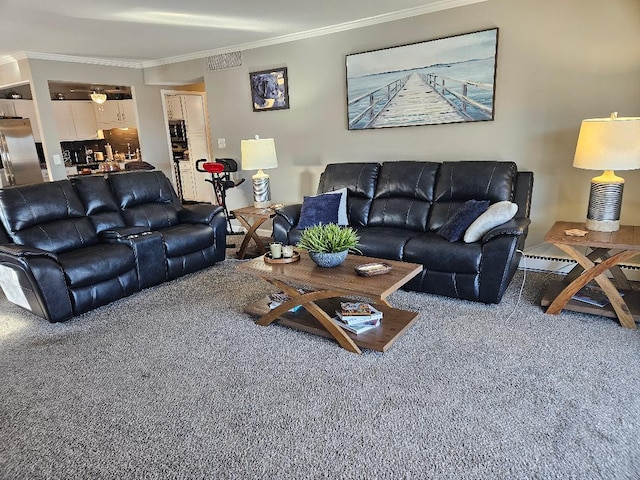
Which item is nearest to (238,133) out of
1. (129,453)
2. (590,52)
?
(590,52)

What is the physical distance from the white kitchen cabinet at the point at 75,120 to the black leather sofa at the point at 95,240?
14.7 ft

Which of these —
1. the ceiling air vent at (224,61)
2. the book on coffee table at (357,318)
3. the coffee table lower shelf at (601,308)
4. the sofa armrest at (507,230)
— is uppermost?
the ceiling air vent at (224,61)

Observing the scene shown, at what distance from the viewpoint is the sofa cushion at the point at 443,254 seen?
3027 mm

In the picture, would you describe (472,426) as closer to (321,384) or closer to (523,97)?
(321,384)

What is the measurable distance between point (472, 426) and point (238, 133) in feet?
15.4

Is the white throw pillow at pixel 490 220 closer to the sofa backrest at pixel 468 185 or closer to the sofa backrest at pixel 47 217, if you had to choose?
the sofa backrest at pixel 468 185

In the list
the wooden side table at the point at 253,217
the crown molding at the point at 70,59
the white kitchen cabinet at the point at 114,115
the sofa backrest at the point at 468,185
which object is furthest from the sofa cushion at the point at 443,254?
the white kitchen cabinet at the point at 114,115

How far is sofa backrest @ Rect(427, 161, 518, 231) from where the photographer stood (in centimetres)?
348

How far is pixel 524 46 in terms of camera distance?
354cm

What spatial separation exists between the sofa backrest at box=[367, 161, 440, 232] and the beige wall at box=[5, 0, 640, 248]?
1.27 feet

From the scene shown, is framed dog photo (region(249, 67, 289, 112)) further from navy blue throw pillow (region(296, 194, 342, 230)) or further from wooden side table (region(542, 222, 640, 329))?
wooden side table (region(542, 222, 640, 329))

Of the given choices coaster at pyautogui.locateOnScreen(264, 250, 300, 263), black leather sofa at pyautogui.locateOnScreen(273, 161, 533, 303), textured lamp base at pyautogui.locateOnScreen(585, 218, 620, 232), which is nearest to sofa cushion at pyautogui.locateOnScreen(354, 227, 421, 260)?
black leather sofa at pyautogui.locateOnScreen(273, 161, 533, 303)

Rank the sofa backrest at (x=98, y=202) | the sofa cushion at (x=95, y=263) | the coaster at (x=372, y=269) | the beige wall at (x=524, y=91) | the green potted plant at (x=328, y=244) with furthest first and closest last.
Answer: the sofa backrest at (x=98, y=202), the beige wall at (x=524, y=91), the sofa cushion at (x=95, y=263), the green potted plant at (x=328, y=244), the coaster at (x=372, y=269)

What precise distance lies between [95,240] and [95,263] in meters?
0.61
